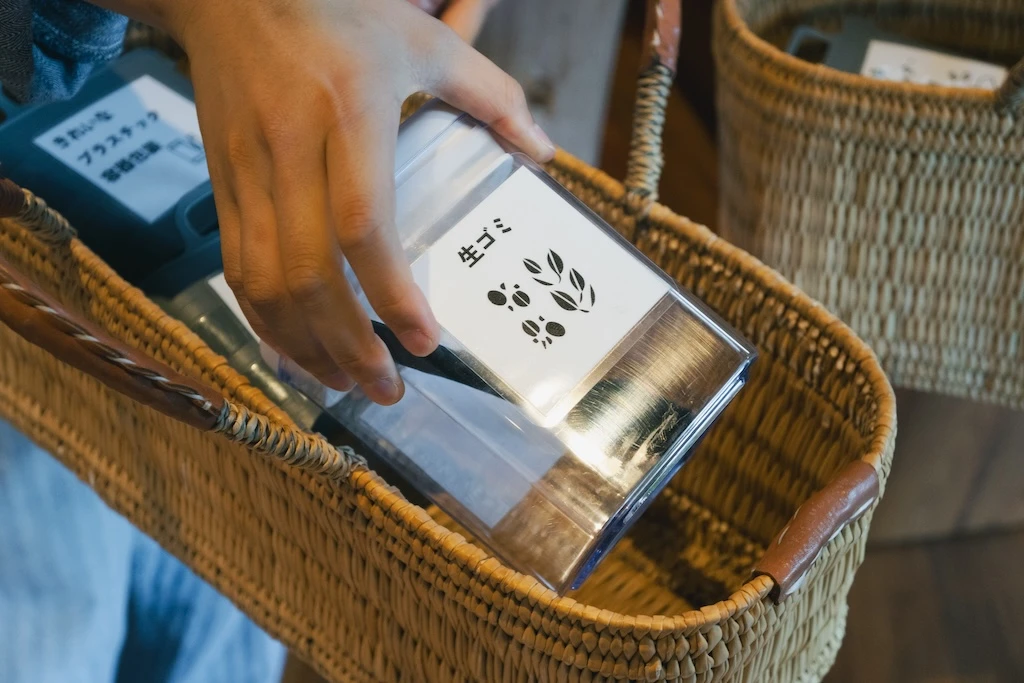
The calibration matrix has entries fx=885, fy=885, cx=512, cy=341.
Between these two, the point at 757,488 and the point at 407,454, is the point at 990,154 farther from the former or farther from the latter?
the point at 407,454

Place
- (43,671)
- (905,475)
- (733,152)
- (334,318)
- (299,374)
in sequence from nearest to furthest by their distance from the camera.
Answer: (334,318) → (299,374) → (43,671) → (733,152) → (905,475)

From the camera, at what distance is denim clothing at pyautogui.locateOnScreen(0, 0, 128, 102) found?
0.50 metres

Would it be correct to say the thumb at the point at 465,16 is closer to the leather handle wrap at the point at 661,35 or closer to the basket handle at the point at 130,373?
the leather handle wrap at the point at 661,35

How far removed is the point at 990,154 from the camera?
0.60m

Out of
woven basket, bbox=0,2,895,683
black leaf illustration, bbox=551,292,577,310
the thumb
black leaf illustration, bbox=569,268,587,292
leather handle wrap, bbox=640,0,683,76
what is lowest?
woven basket, bbox=0,2,895,683

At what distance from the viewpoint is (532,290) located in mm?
421

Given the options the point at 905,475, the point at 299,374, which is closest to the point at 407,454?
the point at 299,374

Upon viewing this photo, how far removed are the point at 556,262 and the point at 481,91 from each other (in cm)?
9

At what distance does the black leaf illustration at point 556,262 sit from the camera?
1.41 ft

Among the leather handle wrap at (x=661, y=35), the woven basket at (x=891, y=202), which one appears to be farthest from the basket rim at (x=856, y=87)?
the leather handle wrap at (x=661, y=35)

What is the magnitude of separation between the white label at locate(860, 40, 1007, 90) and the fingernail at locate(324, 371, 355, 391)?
0.56m

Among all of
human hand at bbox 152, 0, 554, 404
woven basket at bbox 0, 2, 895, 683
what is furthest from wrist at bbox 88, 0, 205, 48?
woven basket at bbox 0, 2, 895, 683

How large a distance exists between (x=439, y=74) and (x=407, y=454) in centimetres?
19

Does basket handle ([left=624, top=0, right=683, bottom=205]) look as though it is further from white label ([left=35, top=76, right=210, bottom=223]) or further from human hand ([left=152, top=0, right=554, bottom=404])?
white label ([left=35, top=76, right=210, bottom=223])
